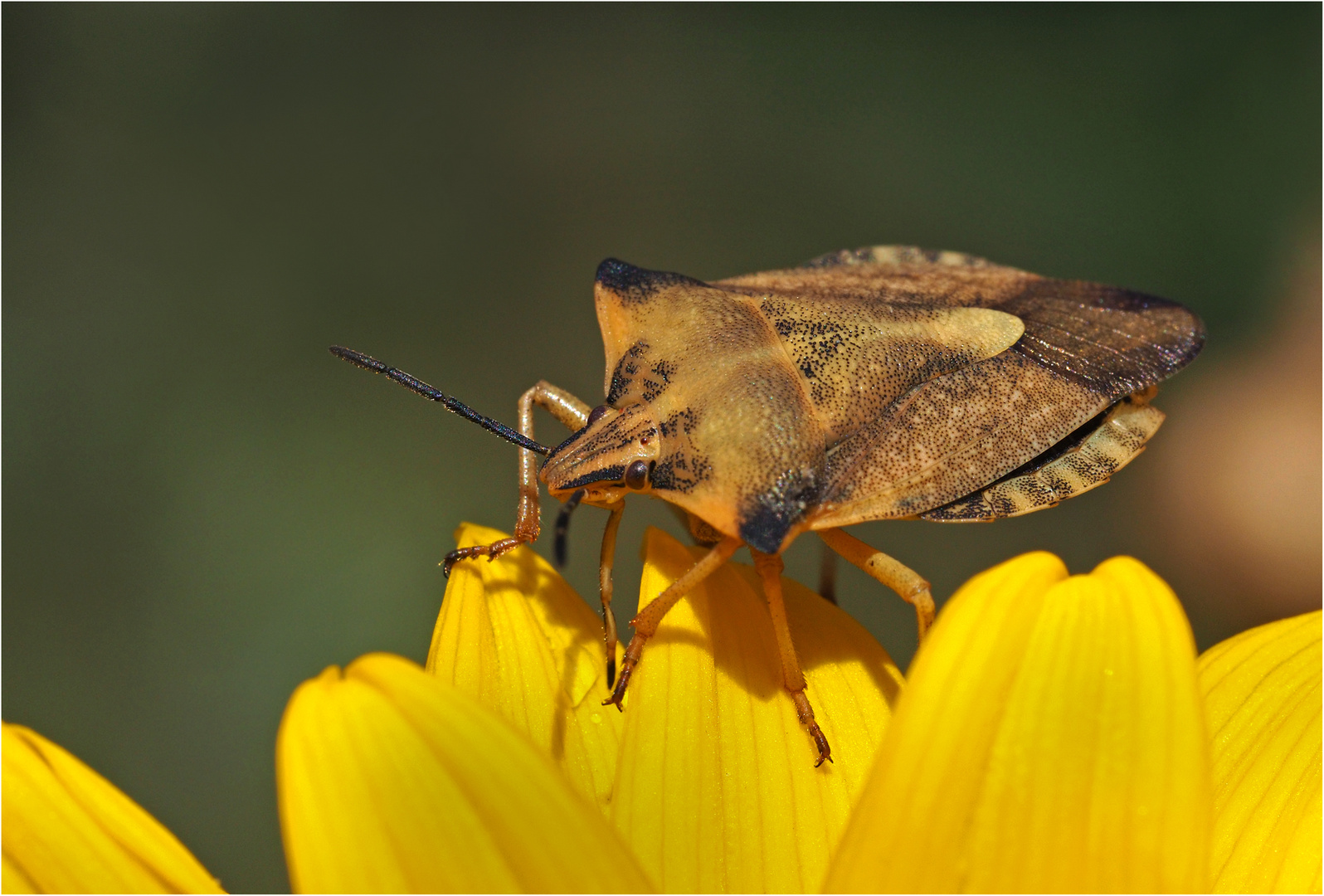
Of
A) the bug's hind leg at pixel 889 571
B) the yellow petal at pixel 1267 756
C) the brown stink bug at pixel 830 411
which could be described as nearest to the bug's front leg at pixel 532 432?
the brown stink bug at pixel 830 411

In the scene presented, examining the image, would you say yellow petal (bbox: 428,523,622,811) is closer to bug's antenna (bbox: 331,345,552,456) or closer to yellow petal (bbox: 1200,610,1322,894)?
bug's antenna (bbox: 331,345,552,456)

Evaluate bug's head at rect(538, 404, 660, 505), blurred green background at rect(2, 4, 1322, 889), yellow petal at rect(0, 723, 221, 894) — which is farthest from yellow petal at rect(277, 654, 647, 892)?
blurred green background at rect(2, 4, 1322, 889)

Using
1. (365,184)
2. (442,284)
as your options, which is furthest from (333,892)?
(365,184)

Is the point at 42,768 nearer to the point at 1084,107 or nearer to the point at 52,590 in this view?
the point at 52,590

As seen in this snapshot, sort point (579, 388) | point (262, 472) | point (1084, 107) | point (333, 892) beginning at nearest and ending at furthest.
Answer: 1. point (333, 892)
2. point (262, 472)
3. point (579, 388)
4. point (1084, 107)

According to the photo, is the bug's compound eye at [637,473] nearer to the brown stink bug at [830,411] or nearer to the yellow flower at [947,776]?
the brown stink bug at [830,411]

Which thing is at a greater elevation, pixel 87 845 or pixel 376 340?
pixel 376 340
